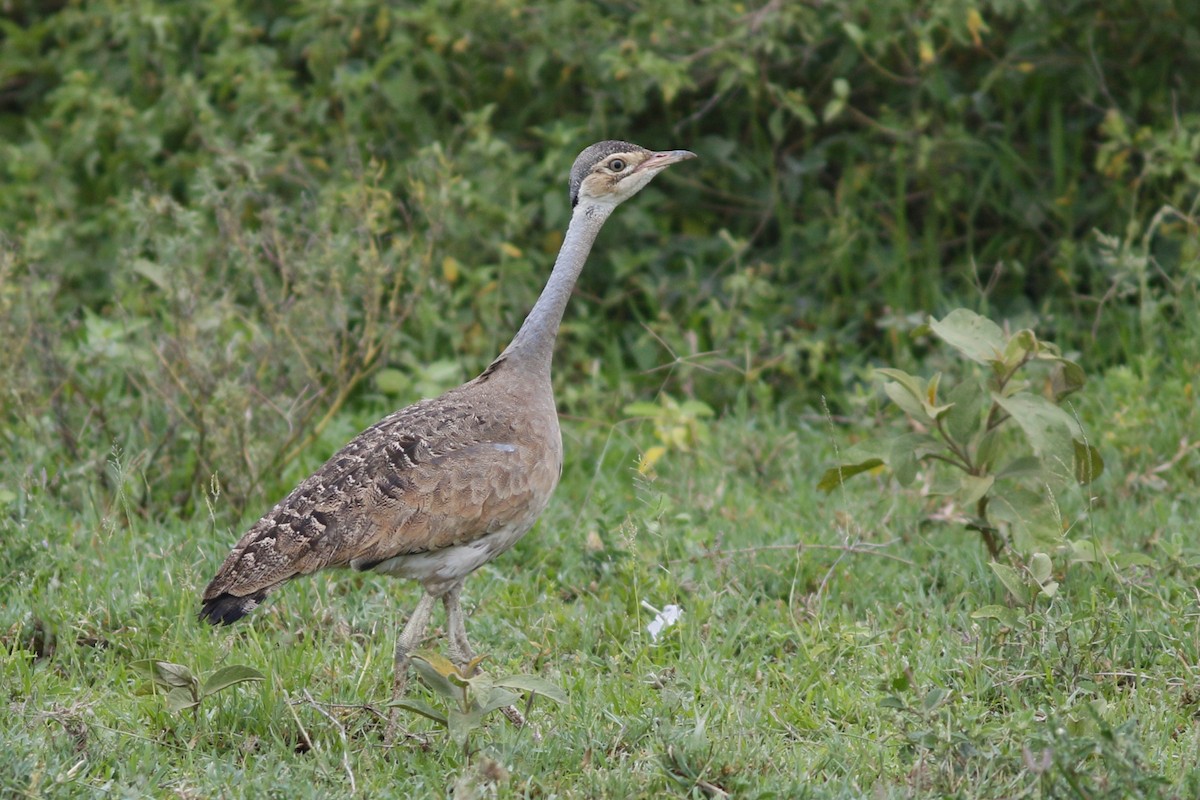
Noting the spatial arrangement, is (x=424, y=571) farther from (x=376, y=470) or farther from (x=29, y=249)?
(x=29, y=249)

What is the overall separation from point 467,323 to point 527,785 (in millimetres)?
3928

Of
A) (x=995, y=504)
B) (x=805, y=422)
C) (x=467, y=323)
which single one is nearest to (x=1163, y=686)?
(x=995, y=504)

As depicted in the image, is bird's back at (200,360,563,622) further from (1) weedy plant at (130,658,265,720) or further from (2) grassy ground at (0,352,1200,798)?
(2) grassy ground at (0,352,1200,798)

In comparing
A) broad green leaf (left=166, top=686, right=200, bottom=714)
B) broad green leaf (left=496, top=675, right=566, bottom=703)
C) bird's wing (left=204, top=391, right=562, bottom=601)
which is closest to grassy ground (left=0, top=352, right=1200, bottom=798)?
broad green leaf (left=166, top=686, right=200, bottom=714)

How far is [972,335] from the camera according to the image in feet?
16.3

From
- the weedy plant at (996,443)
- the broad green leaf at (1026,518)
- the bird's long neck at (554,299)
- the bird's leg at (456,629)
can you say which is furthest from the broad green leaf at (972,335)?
the bird's leg at (456,629)

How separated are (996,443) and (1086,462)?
0.99ft

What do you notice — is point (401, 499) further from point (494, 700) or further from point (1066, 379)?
point (1066, 379)

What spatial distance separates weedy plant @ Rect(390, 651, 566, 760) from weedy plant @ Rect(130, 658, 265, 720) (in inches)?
20.8

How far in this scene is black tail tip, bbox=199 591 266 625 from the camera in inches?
169

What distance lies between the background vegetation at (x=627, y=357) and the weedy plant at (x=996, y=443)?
21 centimetres

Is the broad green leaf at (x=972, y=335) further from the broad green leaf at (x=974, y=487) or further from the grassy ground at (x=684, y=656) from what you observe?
the grassy ground at (x=684, y=656)

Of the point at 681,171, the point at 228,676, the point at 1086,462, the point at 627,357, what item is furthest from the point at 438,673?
the point at 681,171

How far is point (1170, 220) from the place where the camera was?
7758 mm
